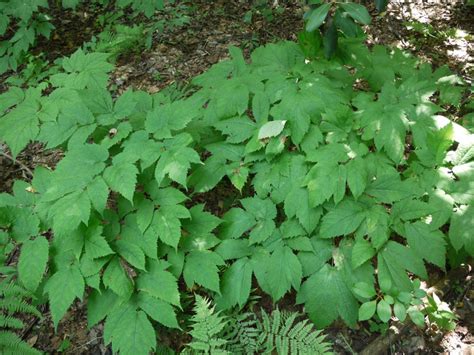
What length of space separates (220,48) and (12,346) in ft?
12.5

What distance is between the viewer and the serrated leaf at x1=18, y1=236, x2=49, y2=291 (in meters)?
2.14

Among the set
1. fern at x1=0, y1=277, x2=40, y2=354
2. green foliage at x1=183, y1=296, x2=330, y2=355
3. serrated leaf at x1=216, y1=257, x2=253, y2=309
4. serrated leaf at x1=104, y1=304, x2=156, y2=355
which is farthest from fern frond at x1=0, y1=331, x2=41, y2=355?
serrated leaf at x1=216, y1=257, x2=253, y2=309

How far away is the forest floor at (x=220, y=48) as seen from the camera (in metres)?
2.70

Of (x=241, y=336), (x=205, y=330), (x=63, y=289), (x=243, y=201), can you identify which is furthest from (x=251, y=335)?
(x=63, y=289)

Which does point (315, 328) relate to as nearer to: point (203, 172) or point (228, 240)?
point (228, 240)

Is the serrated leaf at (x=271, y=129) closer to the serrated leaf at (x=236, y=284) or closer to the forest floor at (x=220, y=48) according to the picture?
the serrated leaf at (x=236, y=284)

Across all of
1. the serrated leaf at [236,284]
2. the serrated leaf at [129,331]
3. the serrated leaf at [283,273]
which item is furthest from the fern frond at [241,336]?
the serrated leaf at [129,331]

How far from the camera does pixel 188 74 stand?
4523 mm

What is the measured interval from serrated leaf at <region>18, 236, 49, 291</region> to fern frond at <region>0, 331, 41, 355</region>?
31cm

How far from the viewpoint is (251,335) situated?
240 centimetres

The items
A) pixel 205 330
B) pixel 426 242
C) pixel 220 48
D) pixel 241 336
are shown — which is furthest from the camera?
pixel 220 48

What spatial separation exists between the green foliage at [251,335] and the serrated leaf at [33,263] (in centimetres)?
88

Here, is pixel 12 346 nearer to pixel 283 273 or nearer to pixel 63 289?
pixel 63 289

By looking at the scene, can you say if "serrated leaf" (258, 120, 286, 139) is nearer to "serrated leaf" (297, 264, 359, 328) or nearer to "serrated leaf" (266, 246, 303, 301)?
"serrated leaf" (266, 246, 303, 301)
